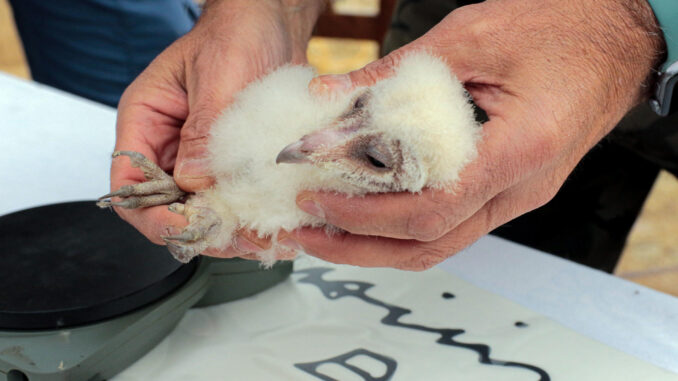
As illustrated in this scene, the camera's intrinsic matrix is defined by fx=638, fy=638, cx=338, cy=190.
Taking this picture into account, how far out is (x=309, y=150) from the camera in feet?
2.11

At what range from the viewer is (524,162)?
0.70 m

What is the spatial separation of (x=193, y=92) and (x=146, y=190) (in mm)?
171

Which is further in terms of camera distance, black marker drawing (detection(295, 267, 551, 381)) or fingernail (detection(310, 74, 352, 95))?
black marker drawing (detection(295, 267, 551, 381))

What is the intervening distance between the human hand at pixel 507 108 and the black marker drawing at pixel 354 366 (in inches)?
5.6

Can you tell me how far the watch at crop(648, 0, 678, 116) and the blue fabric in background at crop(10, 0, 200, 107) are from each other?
1.30 m

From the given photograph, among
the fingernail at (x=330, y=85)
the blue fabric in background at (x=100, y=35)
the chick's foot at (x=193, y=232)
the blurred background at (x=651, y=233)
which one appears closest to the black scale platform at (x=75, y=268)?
the chick's foot at (x=193, y=232)

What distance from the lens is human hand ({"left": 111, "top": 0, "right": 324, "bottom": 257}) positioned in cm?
80

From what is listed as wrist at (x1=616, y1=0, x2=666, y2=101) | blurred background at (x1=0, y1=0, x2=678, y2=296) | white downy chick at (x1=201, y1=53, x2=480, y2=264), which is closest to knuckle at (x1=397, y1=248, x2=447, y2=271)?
white downy chick at (x1=201, y1=53, x2=480, y2=264)

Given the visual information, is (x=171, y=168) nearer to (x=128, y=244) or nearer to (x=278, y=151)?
(x=128, y=244)

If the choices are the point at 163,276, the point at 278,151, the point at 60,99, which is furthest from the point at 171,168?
the point at 60,99

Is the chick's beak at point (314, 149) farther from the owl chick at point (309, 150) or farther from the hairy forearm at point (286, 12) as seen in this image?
the hairy forearm at point (286, 12)

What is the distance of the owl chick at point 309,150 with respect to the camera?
637 millimetres

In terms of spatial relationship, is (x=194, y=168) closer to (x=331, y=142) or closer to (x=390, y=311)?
(x=331, y=142)

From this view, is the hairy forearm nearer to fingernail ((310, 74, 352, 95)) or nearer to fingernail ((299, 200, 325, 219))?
fingernail ((310, 74, 352, 95))
